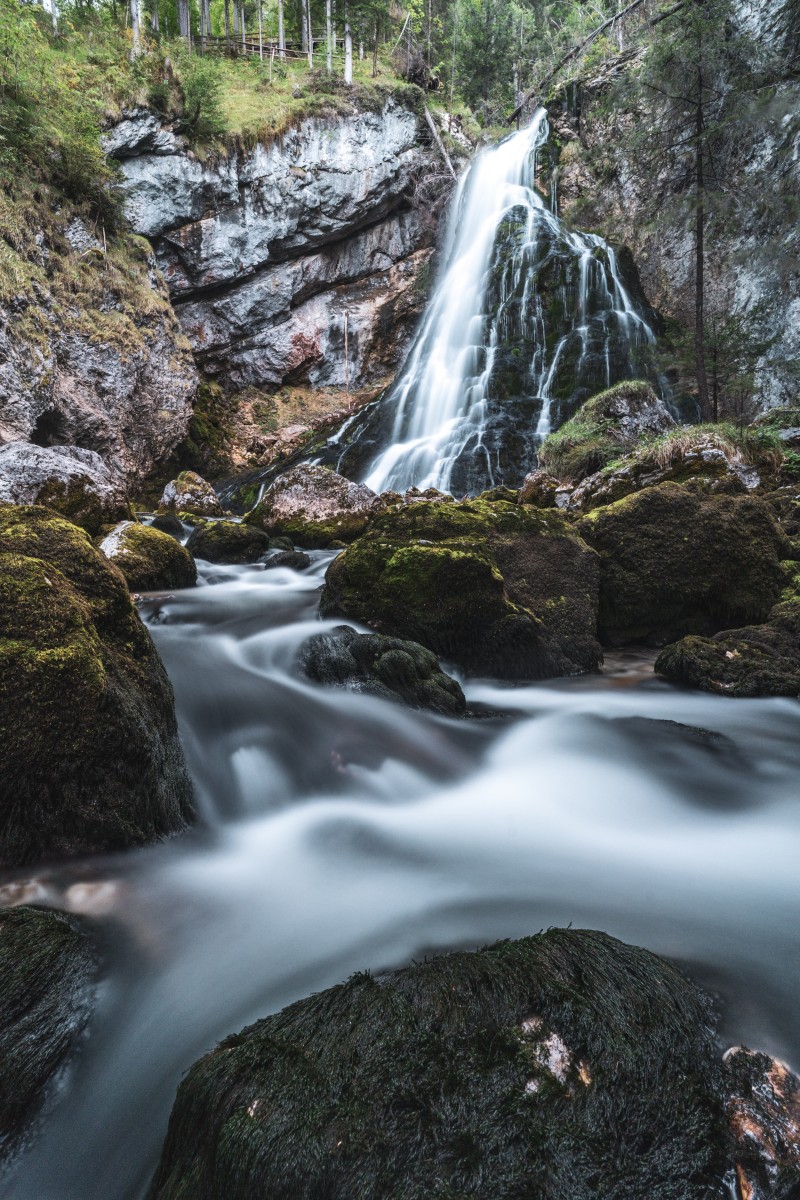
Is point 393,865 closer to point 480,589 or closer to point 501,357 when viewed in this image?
point 480,589

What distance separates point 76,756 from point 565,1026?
6.49 feet

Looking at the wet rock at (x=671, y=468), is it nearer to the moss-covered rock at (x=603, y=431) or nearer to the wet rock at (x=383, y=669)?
the moss-covered rock at (x=603, y=431)

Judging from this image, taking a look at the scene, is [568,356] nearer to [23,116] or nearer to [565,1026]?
[23,116]

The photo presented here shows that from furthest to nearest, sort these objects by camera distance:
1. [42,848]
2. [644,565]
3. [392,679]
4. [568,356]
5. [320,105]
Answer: [320,105]
[568,356]
[644,565]
[392,679]
[42,848]

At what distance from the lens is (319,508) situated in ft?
34.5

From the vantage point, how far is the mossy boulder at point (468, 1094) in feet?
3.64

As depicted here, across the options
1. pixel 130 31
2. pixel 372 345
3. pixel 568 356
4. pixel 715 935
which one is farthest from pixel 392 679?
pixel 130 31

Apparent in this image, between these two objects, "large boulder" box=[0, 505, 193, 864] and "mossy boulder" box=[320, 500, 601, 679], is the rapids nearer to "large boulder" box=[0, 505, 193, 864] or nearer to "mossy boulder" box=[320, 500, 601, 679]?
"large boulder" box=[0, 505, 193, 864]

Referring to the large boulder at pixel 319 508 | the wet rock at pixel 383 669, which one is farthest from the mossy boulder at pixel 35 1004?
the large boulder at pixel 319 508

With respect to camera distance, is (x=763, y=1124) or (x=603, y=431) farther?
(x=603, y=431)

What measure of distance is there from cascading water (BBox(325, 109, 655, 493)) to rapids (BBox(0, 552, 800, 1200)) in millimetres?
10412

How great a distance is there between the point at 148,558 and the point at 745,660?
6667 mm

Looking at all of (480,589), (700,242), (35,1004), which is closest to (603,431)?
(700,242)

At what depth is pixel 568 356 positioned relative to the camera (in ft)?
51.0
